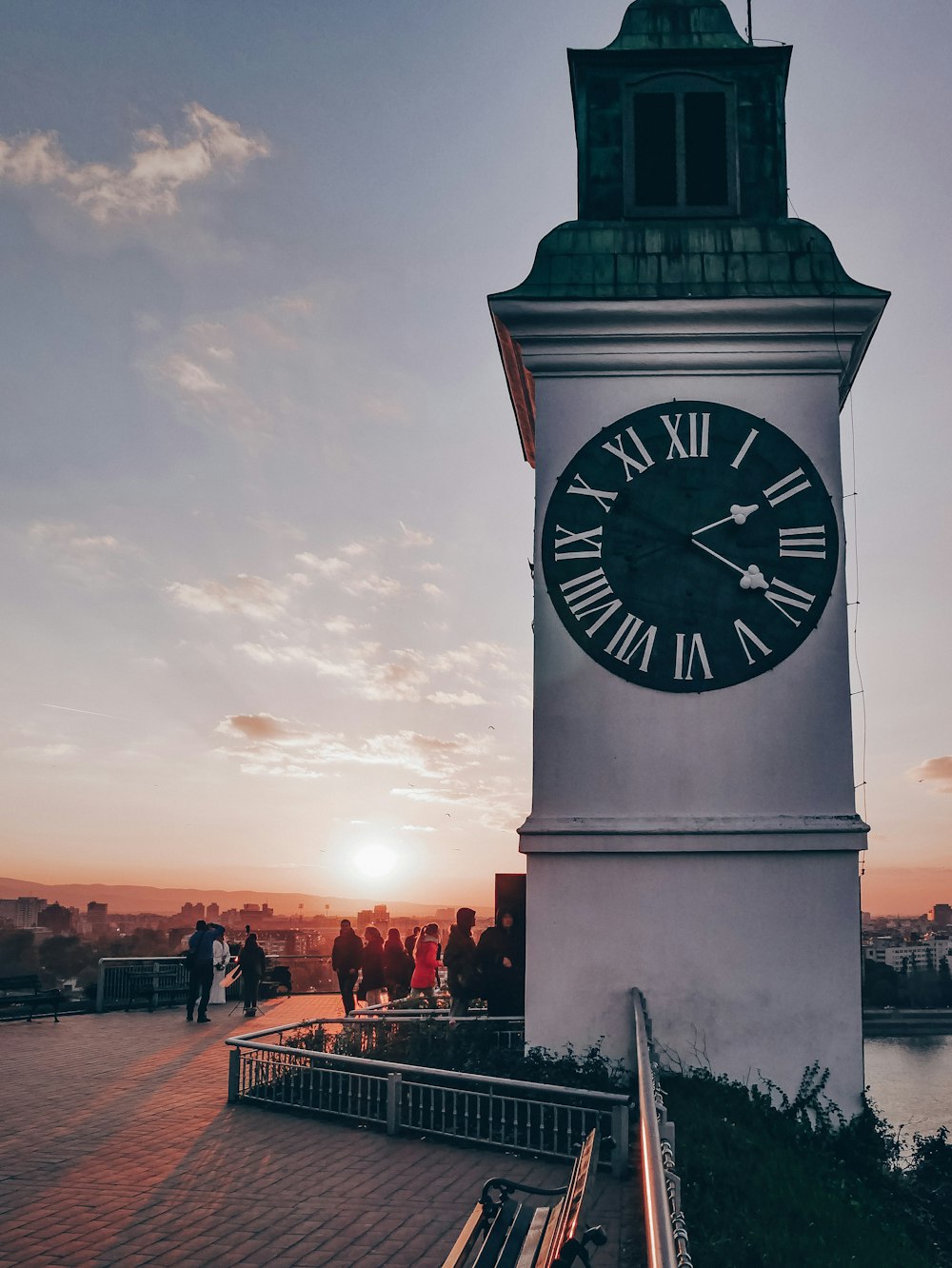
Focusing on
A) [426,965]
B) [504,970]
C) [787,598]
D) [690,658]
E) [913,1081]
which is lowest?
[913,1081]

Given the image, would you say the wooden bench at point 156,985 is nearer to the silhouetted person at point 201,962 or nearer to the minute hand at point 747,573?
the silhouetted person at point 201,962

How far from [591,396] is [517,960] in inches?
268

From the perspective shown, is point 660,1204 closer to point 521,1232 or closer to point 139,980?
point 521,1232

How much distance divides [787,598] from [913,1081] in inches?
910

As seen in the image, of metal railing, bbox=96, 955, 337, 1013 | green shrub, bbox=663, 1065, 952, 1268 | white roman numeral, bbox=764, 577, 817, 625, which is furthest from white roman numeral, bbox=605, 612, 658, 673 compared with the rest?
metal railing, bbox=96, 955, 337, 1013

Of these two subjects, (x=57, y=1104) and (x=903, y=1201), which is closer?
(x=903, y=1201)

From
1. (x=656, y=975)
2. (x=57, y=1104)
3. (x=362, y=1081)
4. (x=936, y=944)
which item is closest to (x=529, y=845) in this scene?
(x=656, y=975)

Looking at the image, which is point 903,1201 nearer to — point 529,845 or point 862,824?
point 862,824

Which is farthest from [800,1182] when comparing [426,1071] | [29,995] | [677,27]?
[29,995]

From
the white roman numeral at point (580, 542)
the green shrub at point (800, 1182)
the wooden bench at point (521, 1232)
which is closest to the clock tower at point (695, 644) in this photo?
the white roman numeral at point (580, 542)

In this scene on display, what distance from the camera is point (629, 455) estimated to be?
12703 millimetres

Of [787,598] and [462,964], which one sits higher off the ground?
[787,598]

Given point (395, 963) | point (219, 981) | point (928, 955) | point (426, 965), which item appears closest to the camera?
point (426, 965)

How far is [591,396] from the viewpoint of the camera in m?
12.9
